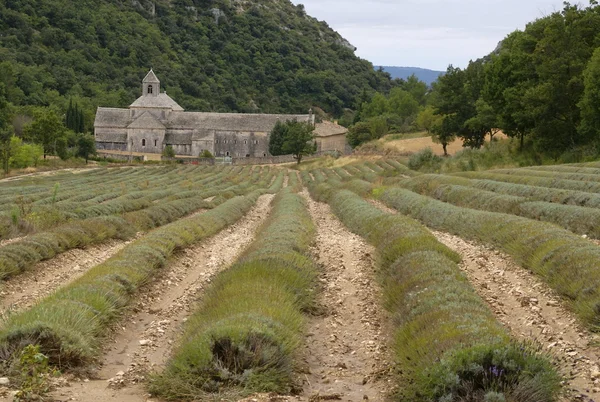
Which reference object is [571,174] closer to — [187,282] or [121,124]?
[187,282]

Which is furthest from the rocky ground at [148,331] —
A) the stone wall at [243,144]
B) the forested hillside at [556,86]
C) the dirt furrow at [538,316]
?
the stone wall at [243,144]

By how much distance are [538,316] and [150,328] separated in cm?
641

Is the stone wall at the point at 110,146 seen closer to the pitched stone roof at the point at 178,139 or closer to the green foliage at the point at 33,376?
the pitched stone roof at the point at 178,139

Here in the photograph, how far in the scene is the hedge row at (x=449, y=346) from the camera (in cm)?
739

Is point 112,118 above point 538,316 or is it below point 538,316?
above

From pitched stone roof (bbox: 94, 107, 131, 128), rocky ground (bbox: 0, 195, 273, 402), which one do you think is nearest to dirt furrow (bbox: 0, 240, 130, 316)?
rocky ground (bbox: 0, 195, 273, 402)

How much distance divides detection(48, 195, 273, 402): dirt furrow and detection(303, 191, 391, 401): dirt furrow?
87.2 inches

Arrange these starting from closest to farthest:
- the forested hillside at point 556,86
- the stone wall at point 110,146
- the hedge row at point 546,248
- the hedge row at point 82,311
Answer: the hedge row at point 82,311 → the hedge row at point 546,248 → the forested hillside at point 556,86 → the stone wall at point 110,146

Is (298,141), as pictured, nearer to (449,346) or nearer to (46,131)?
(46,131)

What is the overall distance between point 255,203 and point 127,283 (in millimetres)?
28960

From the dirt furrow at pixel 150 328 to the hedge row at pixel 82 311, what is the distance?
0.30m

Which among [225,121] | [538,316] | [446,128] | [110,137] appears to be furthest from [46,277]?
[110,137]

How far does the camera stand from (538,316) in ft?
37.8

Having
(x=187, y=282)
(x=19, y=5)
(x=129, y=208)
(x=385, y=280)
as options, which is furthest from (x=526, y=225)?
(x=19, y=5)
